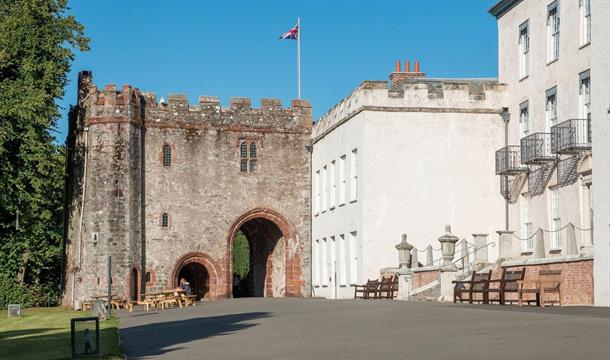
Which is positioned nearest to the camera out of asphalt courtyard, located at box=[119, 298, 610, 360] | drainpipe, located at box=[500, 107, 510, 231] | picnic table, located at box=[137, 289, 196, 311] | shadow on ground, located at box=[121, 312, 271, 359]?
asphalt courtyard, located at box=[119, 298, 610, 360]

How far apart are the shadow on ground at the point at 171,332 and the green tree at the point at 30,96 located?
54.2 ft

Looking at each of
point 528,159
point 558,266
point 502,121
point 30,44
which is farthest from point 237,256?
point 558,266

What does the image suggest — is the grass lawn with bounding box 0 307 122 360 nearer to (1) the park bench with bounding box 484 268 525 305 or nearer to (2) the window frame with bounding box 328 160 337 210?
(1) the park bench with bounding box 484 268 525 305

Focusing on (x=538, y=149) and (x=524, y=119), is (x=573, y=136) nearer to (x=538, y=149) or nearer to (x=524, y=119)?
(x=538, y=149)

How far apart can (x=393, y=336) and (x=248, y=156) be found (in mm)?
31533

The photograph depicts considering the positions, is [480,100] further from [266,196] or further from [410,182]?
[266,196]

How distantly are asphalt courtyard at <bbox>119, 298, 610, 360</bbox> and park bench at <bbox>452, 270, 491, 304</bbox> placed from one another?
319 centimetres

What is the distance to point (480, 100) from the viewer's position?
126ft

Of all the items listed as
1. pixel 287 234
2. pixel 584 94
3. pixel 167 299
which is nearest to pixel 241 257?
pixel 287 234

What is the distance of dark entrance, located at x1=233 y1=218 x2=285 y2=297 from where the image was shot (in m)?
49.4

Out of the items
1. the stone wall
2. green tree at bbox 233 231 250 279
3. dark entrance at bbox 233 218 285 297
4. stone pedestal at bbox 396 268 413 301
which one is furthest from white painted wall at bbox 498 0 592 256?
green tree at bbox 233 231 250 279

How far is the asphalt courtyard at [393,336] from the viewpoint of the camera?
13.6m

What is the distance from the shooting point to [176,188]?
4634 cm

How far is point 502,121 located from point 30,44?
18.5 metres
